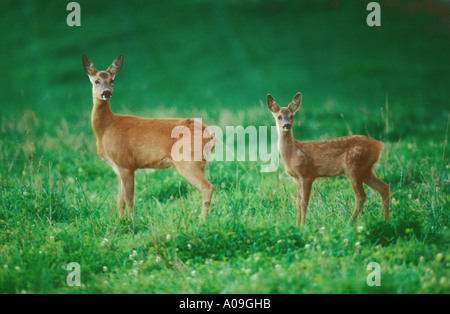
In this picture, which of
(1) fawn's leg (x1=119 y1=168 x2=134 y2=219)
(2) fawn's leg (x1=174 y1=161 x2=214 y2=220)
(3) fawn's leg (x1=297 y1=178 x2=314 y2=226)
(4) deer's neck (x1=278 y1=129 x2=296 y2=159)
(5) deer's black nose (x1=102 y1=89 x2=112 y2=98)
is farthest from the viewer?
(1) fawn's leg (x1=119 y1=168 x2=134 y2=219)

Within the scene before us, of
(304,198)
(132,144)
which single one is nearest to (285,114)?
(304,198)

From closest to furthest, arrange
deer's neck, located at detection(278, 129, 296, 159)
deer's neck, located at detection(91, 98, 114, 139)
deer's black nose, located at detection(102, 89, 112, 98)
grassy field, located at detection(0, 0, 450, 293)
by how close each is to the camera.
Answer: grassy field, located at detection(0, 0, 450, 293), deer's neck, located at detection(278, 129, 296, 159), deer's black nose, located at detection(102, 89, 112, 98), deer's neck, located at detection(91, 98, 114, 139)

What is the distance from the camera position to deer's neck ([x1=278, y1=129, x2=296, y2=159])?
5.73 metres

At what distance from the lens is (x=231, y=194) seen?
6.39 m

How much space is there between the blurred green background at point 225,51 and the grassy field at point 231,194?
0.13m

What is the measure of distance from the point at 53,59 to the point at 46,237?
1795 cm

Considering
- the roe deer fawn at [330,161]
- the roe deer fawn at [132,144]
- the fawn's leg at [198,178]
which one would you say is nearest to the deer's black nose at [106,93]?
the roe deer fawn at [132,144]

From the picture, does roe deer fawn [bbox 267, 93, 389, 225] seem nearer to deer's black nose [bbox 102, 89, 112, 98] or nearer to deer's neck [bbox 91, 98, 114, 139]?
deer's black nose [bbox 102, 89, 112, 98]

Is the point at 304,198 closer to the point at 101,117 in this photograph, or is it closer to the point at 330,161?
the point at 330,161

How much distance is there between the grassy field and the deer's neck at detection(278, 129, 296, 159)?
627mm

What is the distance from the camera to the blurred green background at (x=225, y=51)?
59.6 ft

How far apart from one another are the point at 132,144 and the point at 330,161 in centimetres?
221

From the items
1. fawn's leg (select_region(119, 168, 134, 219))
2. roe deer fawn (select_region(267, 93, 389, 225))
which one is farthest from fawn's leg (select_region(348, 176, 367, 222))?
fawn's leg (select_region(119, 168, 134, 219))
